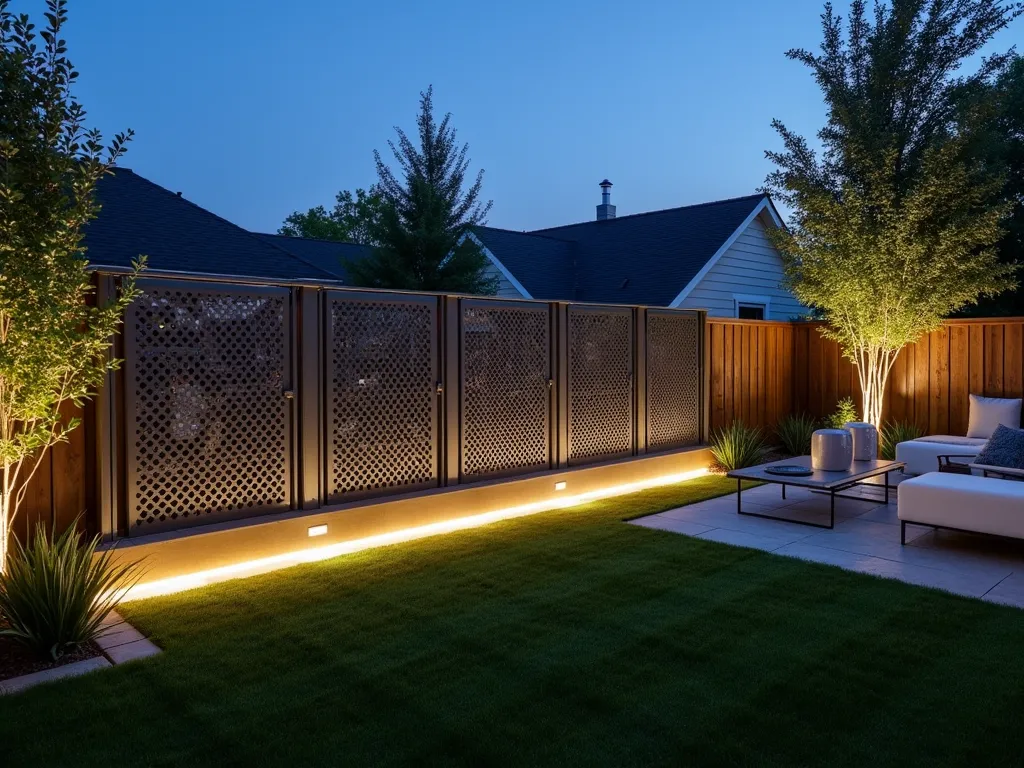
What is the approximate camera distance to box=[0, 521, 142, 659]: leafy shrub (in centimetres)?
346

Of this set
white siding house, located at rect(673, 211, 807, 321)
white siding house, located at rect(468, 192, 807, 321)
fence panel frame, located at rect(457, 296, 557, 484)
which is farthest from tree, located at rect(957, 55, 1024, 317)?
fence panel frame, located at rect(457, 296, 557, 484)

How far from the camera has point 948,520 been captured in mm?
5273

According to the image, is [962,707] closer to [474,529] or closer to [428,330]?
[474,529]

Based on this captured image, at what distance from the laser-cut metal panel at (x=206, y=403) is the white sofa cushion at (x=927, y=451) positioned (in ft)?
20.9

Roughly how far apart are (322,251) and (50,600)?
13.1 m

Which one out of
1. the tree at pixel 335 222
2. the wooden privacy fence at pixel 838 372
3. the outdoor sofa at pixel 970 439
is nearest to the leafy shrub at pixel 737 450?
the wooden privacy fence at pixel 838 372

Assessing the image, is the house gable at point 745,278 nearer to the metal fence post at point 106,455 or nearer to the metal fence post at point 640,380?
the metal fence post at point 640,380

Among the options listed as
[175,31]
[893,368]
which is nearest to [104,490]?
[893,368]

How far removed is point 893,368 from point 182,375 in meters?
8.67

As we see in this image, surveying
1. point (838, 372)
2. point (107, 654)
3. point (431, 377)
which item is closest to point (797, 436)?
point (838, 372)

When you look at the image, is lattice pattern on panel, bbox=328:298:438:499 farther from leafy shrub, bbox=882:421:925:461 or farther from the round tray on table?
leafy shrub, bbox=882:421:925:461

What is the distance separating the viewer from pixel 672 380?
8703 mm

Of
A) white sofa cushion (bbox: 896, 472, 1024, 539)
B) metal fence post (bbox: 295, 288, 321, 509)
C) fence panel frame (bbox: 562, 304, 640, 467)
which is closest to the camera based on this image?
white sofa cushion (bbox: 896, 472, 1024, 539)

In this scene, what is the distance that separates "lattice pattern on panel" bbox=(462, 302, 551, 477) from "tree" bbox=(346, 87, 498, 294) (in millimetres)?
5279
